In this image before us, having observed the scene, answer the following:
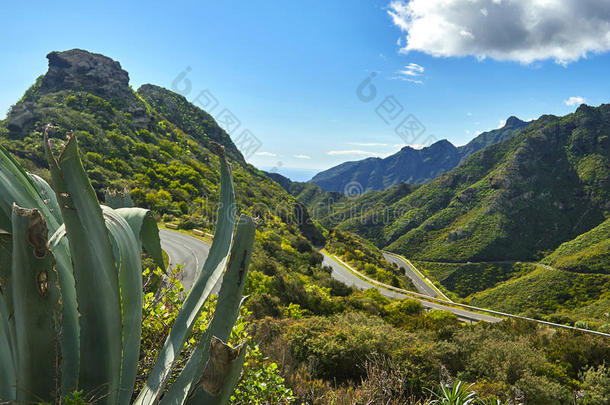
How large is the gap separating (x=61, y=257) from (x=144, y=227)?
1.95 feet

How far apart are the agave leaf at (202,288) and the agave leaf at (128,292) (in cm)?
10

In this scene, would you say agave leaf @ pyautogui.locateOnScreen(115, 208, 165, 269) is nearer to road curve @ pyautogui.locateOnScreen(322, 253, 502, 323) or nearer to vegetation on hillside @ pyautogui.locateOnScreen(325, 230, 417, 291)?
road curve @ pyautogui.locateOnScreen(322, 253, 502, 323)

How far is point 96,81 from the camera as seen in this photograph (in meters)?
49.0

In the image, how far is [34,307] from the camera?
966 mm

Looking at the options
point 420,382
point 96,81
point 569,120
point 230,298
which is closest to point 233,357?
point 230,298

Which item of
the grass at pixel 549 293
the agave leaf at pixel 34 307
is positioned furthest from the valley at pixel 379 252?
the agave leaf at pixel 34 307

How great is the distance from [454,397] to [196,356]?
306 centimetres

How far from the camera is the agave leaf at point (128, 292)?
1.40 meters

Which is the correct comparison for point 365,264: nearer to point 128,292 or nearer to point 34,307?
point 128,292

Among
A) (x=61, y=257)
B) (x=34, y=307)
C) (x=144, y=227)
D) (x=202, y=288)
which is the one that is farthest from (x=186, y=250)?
(x=34, y=307)

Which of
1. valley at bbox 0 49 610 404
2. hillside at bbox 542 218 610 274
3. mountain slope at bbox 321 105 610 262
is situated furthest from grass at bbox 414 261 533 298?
hillside at bbox 542 218 610 274

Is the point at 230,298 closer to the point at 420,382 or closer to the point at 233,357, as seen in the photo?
the point at 233,357

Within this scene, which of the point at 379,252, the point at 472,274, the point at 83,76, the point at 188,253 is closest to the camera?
the point at 188,253

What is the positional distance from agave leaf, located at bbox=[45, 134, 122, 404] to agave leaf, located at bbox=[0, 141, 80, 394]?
0.06 metres
